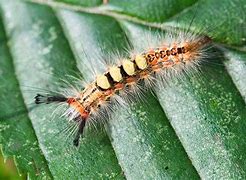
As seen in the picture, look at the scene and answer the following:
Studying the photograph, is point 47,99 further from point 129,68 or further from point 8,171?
point 8,171

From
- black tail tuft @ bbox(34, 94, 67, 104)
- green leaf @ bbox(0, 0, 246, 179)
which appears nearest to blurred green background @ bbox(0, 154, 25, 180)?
green leaf @ bbox(0, 0, 246, 179)

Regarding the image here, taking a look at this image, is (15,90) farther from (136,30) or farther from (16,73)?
(136,30)

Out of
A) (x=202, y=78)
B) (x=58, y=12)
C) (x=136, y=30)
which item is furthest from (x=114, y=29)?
(x=202, y=78)

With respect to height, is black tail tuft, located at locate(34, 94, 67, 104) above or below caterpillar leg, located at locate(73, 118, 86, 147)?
above

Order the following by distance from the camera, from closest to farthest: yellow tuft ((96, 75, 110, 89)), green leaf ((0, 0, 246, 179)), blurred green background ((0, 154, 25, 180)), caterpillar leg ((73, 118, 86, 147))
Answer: green leaf ((0, 0, 246, 179)) → caterpillar leg ((73, 118, 86, 147)) → yellow tuft ((96, 75, 110, 89)) → blurred green background ((0, 154, 25, 180))

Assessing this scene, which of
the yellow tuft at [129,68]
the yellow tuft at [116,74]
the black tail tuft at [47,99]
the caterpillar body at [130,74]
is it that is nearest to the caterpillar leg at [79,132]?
the caterpillar body at [130,74]

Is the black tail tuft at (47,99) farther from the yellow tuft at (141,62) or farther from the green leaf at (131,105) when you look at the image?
the yellow tuft at (141,62)

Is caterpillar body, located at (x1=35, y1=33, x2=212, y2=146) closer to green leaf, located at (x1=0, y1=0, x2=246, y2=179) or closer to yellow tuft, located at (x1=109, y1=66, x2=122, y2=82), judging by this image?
yellow tuft, located at (x1=109, y1=66, x2=122, y2=82)
